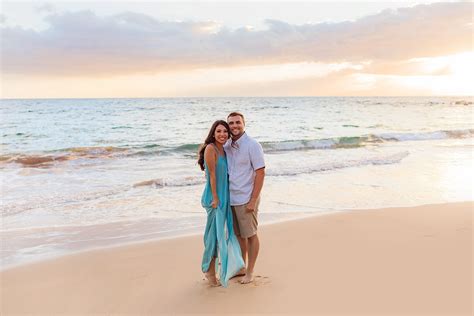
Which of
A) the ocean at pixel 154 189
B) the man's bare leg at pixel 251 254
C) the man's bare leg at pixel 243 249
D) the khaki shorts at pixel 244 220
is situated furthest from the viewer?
the ocean at pixel 154 189

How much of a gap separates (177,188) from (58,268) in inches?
201

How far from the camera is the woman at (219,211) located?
14.1 feet

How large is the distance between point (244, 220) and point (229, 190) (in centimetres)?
36

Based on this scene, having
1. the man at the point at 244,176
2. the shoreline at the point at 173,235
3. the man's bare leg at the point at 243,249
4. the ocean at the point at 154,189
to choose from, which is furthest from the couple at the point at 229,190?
the ocean at the point at 154,189

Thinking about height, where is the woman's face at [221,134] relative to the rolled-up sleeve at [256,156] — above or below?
above

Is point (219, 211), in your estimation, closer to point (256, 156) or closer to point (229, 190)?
point (229, 190)

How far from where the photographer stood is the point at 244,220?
14.8 feet

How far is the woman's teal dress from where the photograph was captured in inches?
171

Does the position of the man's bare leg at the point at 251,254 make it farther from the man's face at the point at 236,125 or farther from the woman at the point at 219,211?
the man's face at the point at 236,125

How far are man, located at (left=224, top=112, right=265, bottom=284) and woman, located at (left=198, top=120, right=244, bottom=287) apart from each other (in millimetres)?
93

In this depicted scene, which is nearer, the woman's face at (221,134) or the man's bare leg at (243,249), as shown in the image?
the woman's face at (221,134)

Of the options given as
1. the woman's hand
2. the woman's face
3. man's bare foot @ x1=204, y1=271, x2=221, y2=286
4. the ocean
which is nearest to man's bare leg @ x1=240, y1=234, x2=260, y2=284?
man's bare foot @ x1=204, y1=271, x2=221, y2=286

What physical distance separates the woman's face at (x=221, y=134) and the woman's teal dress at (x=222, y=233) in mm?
176

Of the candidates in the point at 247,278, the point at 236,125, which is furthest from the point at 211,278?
the point at 236,125
